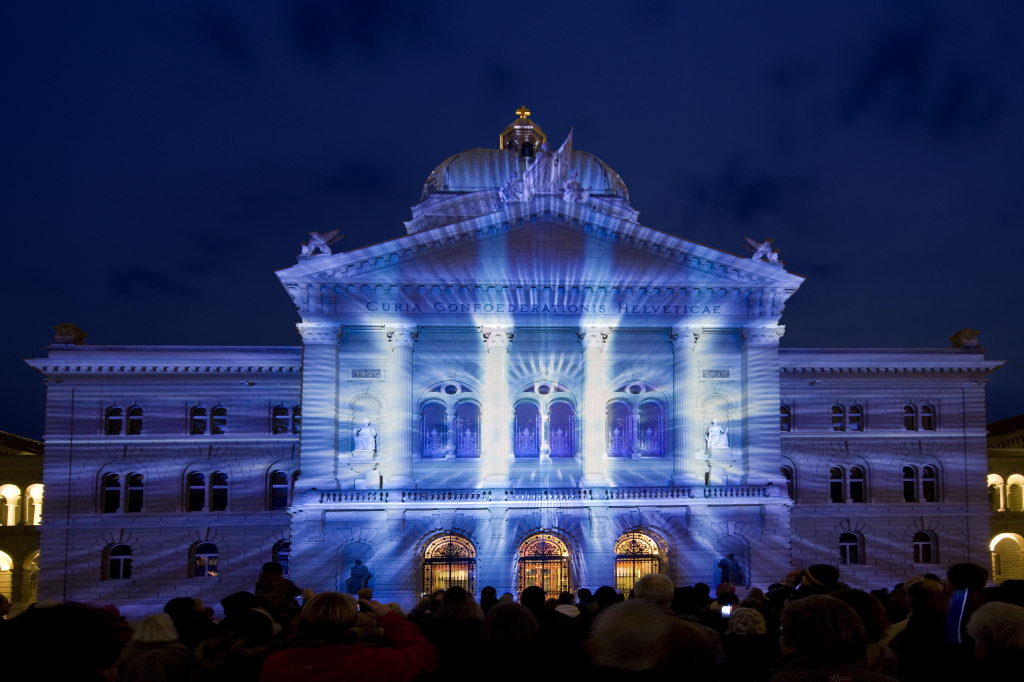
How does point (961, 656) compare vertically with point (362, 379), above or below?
below

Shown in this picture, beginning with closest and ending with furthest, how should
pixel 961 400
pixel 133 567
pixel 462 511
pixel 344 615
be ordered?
pixel 344 615, pixel 462 511, pixel 133 567, pixel 961 400

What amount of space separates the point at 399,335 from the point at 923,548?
28289 millimetres

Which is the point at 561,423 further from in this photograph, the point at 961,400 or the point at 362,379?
the point at 961,400

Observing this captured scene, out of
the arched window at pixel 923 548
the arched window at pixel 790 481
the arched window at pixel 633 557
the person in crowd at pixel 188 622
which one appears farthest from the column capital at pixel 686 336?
the person in crowd at pixel 188 622

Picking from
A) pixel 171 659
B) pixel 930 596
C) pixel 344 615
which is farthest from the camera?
pixel 930 596

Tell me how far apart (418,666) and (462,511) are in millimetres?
25046

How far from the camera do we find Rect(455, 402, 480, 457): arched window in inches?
1356

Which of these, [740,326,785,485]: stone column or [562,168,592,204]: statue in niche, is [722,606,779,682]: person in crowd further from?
[562,168,592,204]: statue in niche

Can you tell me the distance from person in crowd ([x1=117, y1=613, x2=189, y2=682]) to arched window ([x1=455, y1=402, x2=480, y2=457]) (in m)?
26.9

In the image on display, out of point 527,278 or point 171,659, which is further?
point 527,278

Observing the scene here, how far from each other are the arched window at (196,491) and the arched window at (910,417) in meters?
35.4

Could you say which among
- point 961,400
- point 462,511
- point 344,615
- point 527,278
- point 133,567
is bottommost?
point 133,567

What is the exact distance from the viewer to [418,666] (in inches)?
263

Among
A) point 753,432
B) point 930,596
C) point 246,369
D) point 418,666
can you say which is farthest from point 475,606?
point 246,369
